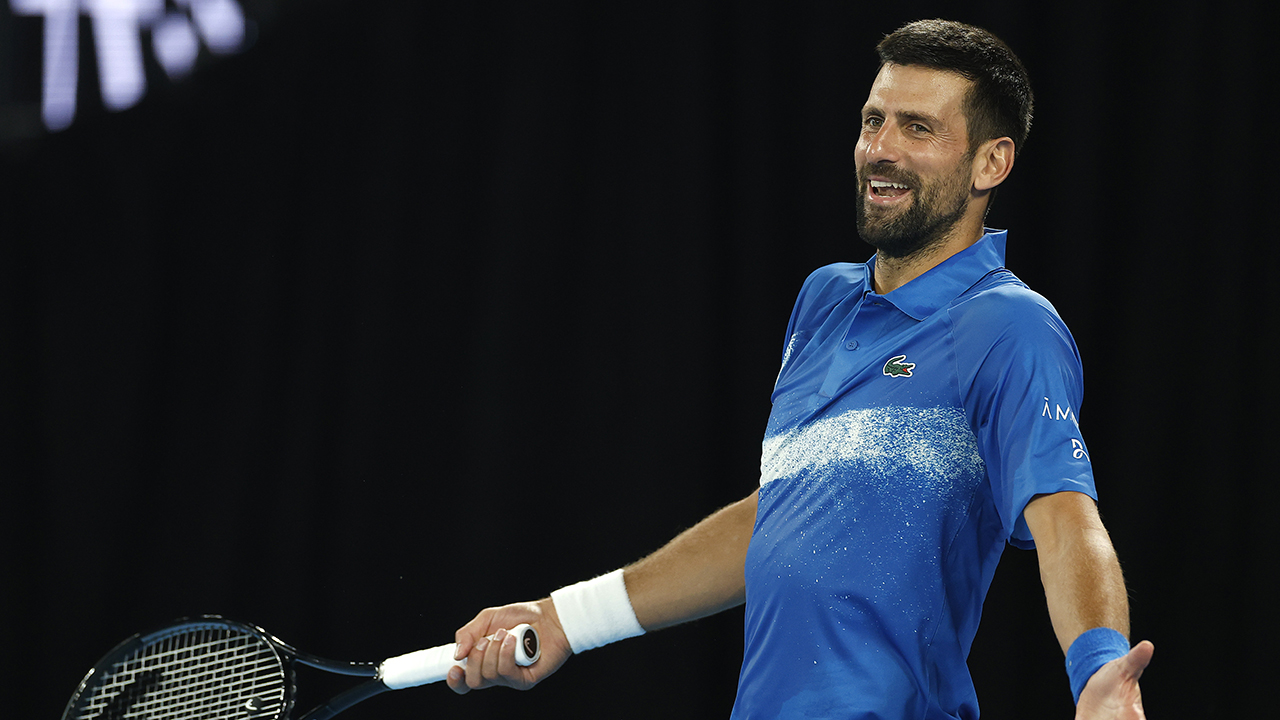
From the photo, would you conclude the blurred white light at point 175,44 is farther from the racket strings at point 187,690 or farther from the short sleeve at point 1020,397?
the short sleeve at point 1020,397

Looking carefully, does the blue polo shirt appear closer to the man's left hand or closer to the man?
the man

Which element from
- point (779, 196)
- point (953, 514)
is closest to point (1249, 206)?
point (779, 196)

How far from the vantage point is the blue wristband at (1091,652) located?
1.10 metres

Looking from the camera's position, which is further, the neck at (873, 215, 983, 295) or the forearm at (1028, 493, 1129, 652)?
the neck at (873, 215, 983, 295)

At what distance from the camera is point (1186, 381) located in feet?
9.05

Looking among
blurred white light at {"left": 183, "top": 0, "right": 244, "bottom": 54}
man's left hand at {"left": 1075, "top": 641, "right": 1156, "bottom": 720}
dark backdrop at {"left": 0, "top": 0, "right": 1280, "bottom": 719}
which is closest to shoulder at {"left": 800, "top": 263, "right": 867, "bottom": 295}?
man's left hand at {"left": 1075, "top": 641, "right": 1156, "bottom": 720}

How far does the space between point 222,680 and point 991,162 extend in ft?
4.72

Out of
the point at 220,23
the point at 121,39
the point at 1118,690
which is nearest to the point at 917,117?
the point at 1118,690

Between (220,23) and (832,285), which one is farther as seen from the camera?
(220,23)

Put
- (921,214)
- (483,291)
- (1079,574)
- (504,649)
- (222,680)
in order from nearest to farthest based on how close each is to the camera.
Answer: (1079,574)
(921,214)
(504,649)
(222,680)
(483,291)

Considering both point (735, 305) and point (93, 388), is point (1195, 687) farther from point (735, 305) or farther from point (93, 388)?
point (93, 388)

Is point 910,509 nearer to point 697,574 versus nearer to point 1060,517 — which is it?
point 1060,517

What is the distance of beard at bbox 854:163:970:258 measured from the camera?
5.16ft

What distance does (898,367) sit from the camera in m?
1.45
